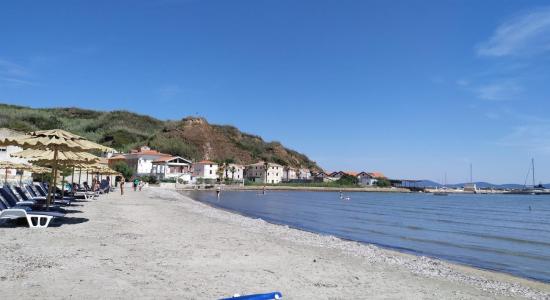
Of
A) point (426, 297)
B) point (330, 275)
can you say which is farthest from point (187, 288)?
point (426, 297)

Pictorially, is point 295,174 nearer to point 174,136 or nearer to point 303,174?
point 303,174

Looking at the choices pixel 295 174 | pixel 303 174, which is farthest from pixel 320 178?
pixel 295 174

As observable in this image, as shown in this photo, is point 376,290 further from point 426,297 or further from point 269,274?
point 269,274

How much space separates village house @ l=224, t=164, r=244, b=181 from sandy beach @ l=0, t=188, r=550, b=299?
105m

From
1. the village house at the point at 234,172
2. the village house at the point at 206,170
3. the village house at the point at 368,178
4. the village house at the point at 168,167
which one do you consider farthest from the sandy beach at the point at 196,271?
the village house at the point at 368,178

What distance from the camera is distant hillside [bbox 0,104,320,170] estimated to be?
132750 mm

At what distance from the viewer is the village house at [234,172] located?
11734cm

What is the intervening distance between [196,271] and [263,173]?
401 feet

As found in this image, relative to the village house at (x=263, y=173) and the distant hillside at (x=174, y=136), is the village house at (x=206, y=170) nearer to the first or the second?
the distant hillside at (x=174, y=136)

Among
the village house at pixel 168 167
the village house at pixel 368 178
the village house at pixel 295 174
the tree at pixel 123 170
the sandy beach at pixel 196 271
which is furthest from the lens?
the village house at pixel 368 178

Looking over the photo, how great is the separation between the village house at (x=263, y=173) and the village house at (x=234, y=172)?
503cm

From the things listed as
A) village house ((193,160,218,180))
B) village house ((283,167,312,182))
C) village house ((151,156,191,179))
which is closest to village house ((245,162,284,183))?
village house ((283,167,312,182))

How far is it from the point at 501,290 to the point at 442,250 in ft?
27.8

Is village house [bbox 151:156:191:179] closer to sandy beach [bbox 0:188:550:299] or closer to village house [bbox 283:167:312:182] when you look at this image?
village house [bbox 283:167:312:182]
